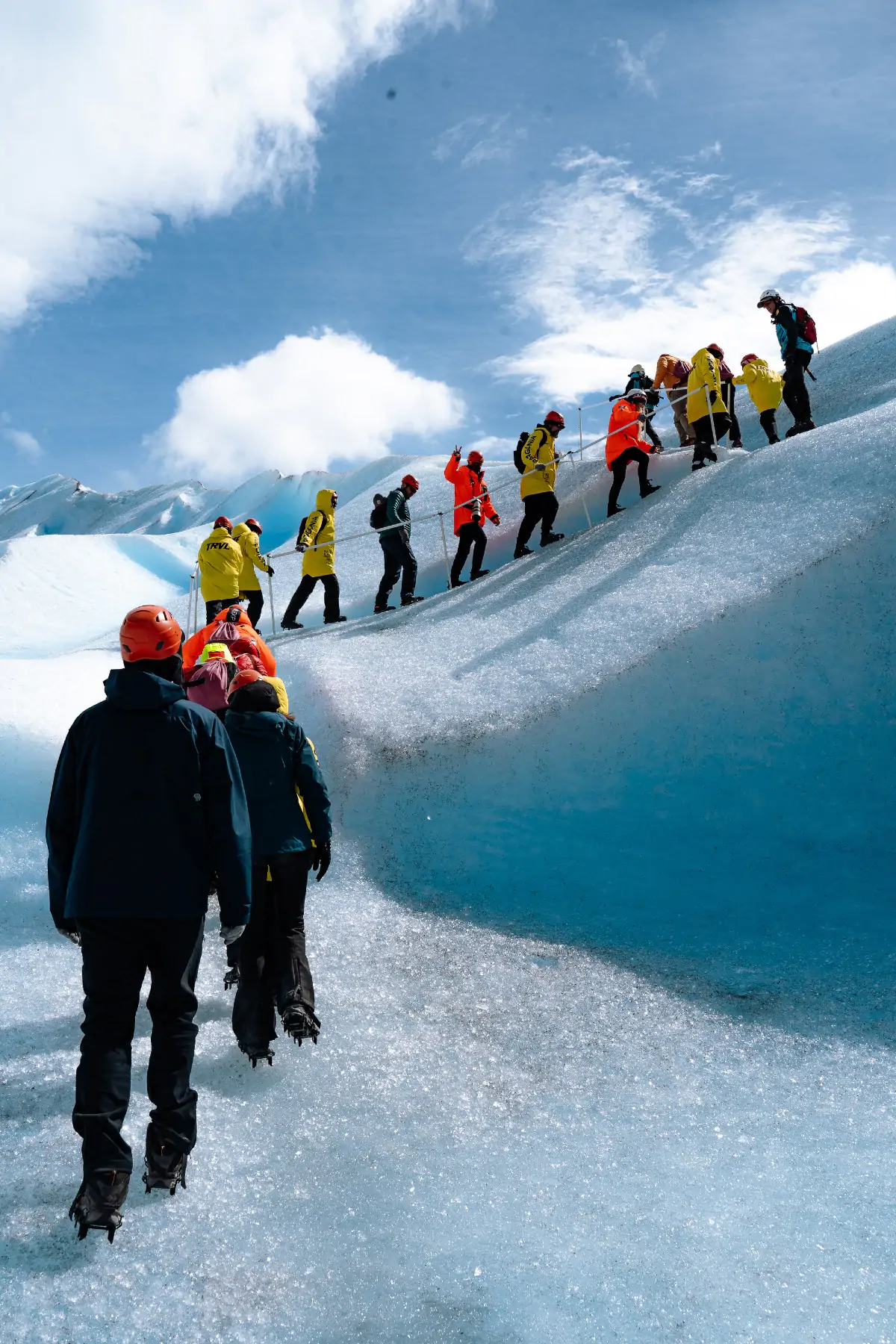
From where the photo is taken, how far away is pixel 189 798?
2.38 m

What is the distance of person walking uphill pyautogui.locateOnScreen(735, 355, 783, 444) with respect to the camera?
27.7 feet

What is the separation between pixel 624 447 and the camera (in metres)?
8.27

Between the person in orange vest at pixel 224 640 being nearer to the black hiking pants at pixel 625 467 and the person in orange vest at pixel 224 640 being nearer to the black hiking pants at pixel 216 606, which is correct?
the black hiking pants at pixel 216 606

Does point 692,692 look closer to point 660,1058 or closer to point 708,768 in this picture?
point 708,768

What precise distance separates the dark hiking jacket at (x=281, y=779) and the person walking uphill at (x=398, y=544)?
18.0ft

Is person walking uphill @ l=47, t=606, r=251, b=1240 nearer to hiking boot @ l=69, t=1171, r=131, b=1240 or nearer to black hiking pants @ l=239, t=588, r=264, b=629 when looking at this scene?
hiking boot @ l=69, t=1171, r=131, b=1240

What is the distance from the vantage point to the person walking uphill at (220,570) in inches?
314

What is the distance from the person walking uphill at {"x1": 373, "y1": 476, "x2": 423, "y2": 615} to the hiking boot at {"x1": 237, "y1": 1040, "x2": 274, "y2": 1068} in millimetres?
6078

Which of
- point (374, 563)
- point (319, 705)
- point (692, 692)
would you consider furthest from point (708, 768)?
point (374, 563)

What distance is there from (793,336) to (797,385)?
441 mm

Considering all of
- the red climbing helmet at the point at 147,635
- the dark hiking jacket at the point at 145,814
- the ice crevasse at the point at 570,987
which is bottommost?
the ice crevasse at the point at 570,987

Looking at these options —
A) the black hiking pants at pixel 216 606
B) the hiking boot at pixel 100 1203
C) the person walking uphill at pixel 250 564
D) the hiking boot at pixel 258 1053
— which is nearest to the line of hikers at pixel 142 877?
the hiking boot at pixel 100 1203

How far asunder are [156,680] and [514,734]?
3.15m

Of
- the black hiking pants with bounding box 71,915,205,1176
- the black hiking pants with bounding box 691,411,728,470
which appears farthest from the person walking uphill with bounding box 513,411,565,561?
the black hiking pants with bounding box 71,915,205,1176
